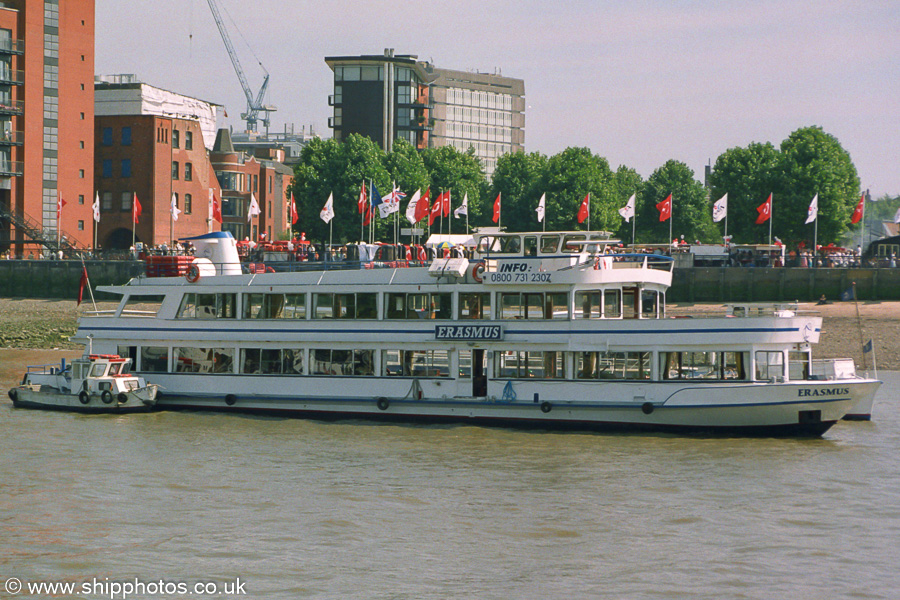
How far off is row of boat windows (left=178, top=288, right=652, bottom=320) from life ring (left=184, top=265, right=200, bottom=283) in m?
0.47

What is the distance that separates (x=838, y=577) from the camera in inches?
701

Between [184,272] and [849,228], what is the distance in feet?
225

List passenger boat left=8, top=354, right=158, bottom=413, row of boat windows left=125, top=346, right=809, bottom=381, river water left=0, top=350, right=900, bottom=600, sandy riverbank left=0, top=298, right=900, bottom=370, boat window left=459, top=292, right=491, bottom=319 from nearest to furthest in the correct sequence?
river water left=0, top=350, right=900, bottom=600, row of boat windows left=125, top=346, right=809, bottom=381, boat window left=459, top=292, right=491, bottom=319, passenger boat left=8, top=354, right=158, bottom=413, sandy riverbank left=0, top=298, right=900, bottom=370

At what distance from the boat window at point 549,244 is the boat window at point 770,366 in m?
6.48

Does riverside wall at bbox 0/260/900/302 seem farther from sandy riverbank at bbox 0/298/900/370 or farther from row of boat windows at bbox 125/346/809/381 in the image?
row of boat windows at bbox 125/346/809/381

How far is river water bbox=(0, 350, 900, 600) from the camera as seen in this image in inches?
691

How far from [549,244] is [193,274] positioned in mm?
11311

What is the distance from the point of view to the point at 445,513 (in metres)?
21.3

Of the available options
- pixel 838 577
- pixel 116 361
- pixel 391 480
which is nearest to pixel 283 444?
pixel 391 480

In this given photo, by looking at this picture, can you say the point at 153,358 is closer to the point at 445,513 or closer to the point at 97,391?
the point at 97,391

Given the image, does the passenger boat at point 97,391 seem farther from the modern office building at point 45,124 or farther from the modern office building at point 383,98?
the modern office building at point 383,98

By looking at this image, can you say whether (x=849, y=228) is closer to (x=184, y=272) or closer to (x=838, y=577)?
(x=184, y=272)

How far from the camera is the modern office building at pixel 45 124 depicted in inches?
3177

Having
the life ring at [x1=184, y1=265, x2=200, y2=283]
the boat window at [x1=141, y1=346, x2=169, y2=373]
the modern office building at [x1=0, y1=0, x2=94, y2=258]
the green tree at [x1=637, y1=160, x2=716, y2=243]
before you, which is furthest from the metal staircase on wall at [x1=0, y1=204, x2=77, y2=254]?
the green tree at [x1=637, y1=160, x2=716, y2=243]
